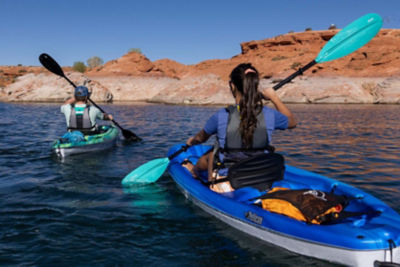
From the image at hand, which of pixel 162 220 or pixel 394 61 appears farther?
pixel 394 61

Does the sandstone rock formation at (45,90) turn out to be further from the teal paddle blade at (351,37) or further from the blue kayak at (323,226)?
the blue kayak at (323,226)

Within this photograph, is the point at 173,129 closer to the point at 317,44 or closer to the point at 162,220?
the point at 162,220

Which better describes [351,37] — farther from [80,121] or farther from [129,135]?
[129,135]

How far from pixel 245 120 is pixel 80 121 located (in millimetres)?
5273

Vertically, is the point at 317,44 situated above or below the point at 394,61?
above

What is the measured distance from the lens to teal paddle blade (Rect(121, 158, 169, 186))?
534 cm

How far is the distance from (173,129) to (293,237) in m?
9.65

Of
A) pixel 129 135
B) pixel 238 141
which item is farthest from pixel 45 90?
pixel 238 141

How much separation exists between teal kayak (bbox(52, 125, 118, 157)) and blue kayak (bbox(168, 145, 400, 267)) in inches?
154

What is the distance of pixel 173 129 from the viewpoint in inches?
→ 485

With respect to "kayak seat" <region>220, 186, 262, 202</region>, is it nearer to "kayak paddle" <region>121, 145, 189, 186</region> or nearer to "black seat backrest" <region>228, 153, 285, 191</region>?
"black seat backrest" <region>228, 153, 285, 191</region>

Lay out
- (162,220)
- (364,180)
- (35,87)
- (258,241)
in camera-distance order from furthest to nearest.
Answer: (35,87) → (364,180) → (162,220) → (258,241)

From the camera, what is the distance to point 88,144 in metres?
7.37

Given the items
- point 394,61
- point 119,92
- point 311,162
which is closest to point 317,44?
point 394,61
